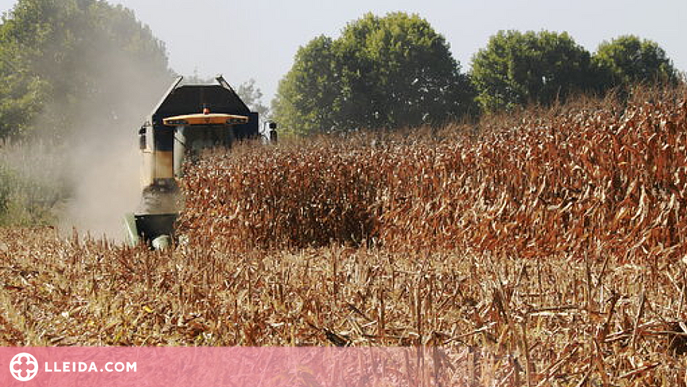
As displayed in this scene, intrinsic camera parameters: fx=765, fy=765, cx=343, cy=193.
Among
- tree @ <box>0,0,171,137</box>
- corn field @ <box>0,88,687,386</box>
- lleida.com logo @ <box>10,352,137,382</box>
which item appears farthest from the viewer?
tree @ <box>0,0,171,137</box>

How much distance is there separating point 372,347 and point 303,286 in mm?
1642

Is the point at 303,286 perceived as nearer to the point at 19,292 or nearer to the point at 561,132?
the point at 19,292

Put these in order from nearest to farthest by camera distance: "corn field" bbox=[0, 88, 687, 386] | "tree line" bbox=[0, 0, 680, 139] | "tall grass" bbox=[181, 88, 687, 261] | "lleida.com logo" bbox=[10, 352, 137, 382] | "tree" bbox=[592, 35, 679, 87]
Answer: "corn field" bbox=[0, 88, 687, 386]
"lleida.com logo" bbox=[10, 352, 137, 382]
"tall grass" bbox=[181, 88, 687, 261]
"tree line" bbox=[0, 0, 680, 139]
"tree" bbox=[592, 35, 679, 87]

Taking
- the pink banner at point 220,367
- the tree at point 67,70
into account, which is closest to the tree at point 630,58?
the tree at point 67,70

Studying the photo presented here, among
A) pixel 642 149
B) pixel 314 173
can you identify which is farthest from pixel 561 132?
pixel 314 173

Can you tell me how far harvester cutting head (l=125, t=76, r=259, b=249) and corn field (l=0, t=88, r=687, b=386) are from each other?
811 millimetres

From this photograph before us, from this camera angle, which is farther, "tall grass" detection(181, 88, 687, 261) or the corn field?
"tall grass" detection(181, 88, 687, 261)

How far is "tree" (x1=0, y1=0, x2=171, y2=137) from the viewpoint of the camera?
1618 inches

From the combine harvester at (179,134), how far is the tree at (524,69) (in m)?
32.1

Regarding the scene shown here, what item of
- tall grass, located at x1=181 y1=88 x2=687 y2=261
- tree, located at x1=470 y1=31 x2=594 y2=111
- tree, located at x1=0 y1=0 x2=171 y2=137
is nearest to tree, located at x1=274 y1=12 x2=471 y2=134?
tree, located at x1=470 y1=31 x2=594 y2=111

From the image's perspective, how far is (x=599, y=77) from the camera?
48.0m

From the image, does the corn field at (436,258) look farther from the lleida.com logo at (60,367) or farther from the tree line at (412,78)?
the tree line at (412,78)

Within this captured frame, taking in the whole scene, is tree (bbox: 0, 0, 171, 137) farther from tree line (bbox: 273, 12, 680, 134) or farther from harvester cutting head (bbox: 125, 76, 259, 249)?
harvester cutting head (bbox: 125, 76, 259, 249)

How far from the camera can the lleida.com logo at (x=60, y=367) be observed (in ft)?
11.6
